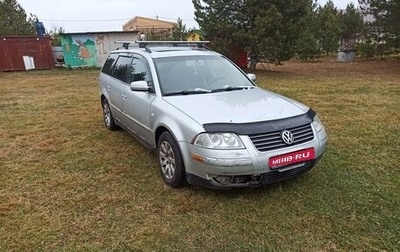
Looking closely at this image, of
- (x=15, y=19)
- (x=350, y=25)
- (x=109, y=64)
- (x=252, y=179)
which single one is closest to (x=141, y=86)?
(x=252, y=179)

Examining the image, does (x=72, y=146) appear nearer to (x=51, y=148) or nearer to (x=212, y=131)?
(x=51, y=148)

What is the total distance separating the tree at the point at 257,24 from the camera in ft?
41.4

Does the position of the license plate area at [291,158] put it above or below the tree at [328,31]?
below

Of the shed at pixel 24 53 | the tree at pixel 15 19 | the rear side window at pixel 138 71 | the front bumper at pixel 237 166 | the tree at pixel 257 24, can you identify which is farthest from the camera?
the tree at pixel 15 19

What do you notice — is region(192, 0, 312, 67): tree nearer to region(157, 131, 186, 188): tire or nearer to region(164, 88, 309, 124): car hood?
region(164, 88, 309, 124): car hood

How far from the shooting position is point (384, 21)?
49.3 feet

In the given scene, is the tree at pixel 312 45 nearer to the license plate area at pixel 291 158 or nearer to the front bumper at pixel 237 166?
the license plate area at pixel 291 158

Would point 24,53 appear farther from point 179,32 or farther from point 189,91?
point 189,91

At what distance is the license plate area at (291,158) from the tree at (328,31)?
2160cm

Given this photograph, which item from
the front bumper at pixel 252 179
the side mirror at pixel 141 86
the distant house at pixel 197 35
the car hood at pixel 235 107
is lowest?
the front bumper at pixel 252 179

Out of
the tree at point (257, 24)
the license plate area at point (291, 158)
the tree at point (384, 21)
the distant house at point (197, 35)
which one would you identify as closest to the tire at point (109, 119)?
the license plate area at point (291, 158)

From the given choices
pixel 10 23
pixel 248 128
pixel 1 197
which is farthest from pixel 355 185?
pixel 10 23

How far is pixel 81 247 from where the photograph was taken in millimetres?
2562

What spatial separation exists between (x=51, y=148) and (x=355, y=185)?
420 cm
